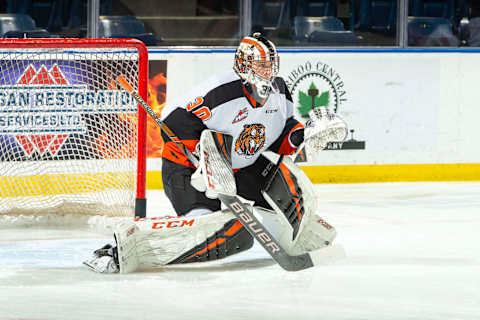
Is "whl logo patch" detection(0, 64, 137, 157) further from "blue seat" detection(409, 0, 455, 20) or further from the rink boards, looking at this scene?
"blue seat" detection(409, 0, 455, 20)

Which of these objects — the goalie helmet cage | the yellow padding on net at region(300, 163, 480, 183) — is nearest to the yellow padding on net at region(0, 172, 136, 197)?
the goalie helmet cage

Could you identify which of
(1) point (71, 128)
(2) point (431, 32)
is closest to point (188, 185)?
(1) point (71, 128)

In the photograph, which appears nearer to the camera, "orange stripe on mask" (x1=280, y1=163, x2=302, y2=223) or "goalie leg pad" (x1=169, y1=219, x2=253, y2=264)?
"goalie leg pad" (x1=169, y1=219, x2=253, y2=264)

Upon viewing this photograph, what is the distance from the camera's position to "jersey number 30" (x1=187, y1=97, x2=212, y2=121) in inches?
120

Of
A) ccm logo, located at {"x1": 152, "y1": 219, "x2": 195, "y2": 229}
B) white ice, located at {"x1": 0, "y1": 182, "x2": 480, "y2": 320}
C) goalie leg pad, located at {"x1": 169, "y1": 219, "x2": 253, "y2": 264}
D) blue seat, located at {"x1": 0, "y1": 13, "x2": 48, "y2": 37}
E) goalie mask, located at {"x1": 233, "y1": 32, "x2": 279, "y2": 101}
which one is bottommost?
white ice, located at {"x1": 0, "y1": 182, "x2": 480, "y2": 320}

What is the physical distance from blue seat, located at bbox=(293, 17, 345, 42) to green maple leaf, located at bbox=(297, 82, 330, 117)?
320 millimetres

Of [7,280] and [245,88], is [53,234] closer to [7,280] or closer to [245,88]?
[7,280]

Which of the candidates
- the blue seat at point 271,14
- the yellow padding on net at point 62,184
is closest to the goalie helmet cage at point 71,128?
the yellow padding on net at point 62,184

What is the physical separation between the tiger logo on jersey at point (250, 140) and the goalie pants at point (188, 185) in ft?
0.33

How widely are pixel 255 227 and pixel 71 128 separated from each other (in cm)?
159

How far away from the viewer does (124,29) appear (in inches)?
199

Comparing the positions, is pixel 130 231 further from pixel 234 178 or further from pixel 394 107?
pixel 394 107

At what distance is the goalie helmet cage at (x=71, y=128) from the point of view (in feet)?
13.0

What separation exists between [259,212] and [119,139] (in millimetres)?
1011
